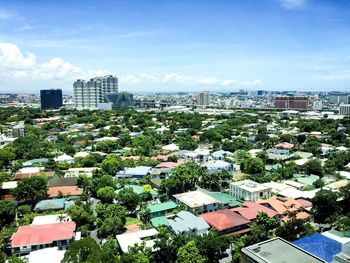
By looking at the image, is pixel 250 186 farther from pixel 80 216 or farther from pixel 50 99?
pixel 50 99

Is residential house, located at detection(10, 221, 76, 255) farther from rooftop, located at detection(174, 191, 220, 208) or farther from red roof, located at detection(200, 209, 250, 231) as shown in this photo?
red roof, located at detection(200, 209, 250, 231)

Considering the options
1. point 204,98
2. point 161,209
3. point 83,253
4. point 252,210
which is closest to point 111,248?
point 83,253

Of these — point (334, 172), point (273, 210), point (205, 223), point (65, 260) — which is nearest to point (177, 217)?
point (205, 223)

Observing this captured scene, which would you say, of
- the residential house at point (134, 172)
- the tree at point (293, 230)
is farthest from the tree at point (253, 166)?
the tree at point (293, 230)

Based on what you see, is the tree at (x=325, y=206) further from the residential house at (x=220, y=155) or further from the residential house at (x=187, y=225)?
the residential house at (x=220, y=155)

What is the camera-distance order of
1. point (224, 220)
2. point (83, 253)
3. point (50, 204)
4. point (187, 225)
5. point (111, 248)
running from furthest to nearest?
1. point (50, 204)
2. point (224, 220)
3. point (187, 225)
4. point (111, 248)
5. point (83, 253)

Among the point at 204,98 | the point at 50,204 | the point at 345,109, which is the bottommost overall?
the point at 50,204
